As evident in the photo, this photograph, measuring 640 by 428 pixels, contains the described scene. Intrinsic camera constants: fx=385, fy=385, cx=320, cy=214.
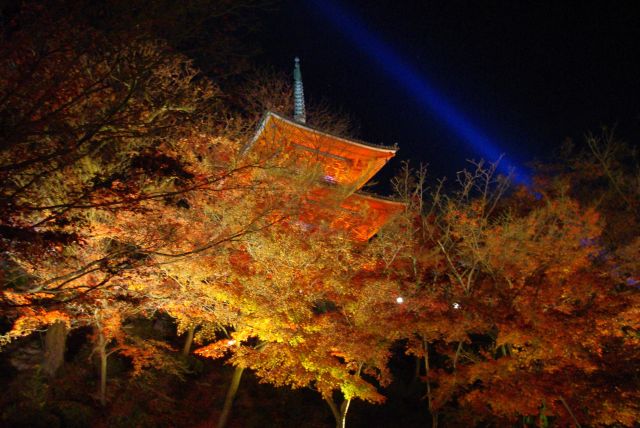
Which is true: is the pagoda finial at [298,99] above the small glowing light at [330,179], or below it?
above

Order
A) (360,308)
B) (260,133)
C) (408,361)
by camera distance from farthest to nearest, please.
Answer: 1. (408,361)
2. (260,133)
3. (360,308)

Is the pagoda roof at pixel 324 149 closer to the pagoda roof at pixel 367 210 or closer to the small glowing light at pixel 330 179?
the small glowing light at pixel 330 179

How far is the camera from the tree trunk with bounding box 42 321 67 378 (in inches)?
456

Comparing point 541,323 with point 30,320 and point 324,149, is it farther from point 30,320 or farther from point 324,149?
point 30,320

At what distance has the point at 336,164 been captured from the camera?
19.5 metres

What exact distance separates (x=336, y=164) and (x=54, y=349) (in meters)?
13.6

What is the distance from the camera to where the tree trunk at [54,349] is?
11570mm

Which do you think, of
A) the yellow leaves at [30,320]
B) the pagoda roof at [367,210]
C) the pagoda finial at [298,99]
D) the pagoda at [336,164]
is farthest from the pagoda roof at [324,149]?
the yellow leaves at [30,320]

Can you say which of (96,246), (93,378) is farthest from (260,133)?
(93,378)

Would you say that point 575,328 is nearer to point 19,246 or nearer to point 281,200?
point 281,200

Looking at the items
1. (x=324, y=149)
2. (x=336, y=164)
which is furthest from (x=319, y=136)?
(x=336, y=164)

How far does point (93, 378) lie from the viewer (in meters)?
12.1

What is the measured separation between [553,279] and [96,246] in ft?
42.2

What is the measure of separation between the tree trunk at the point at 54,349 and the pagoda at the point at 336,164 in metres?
9.21
